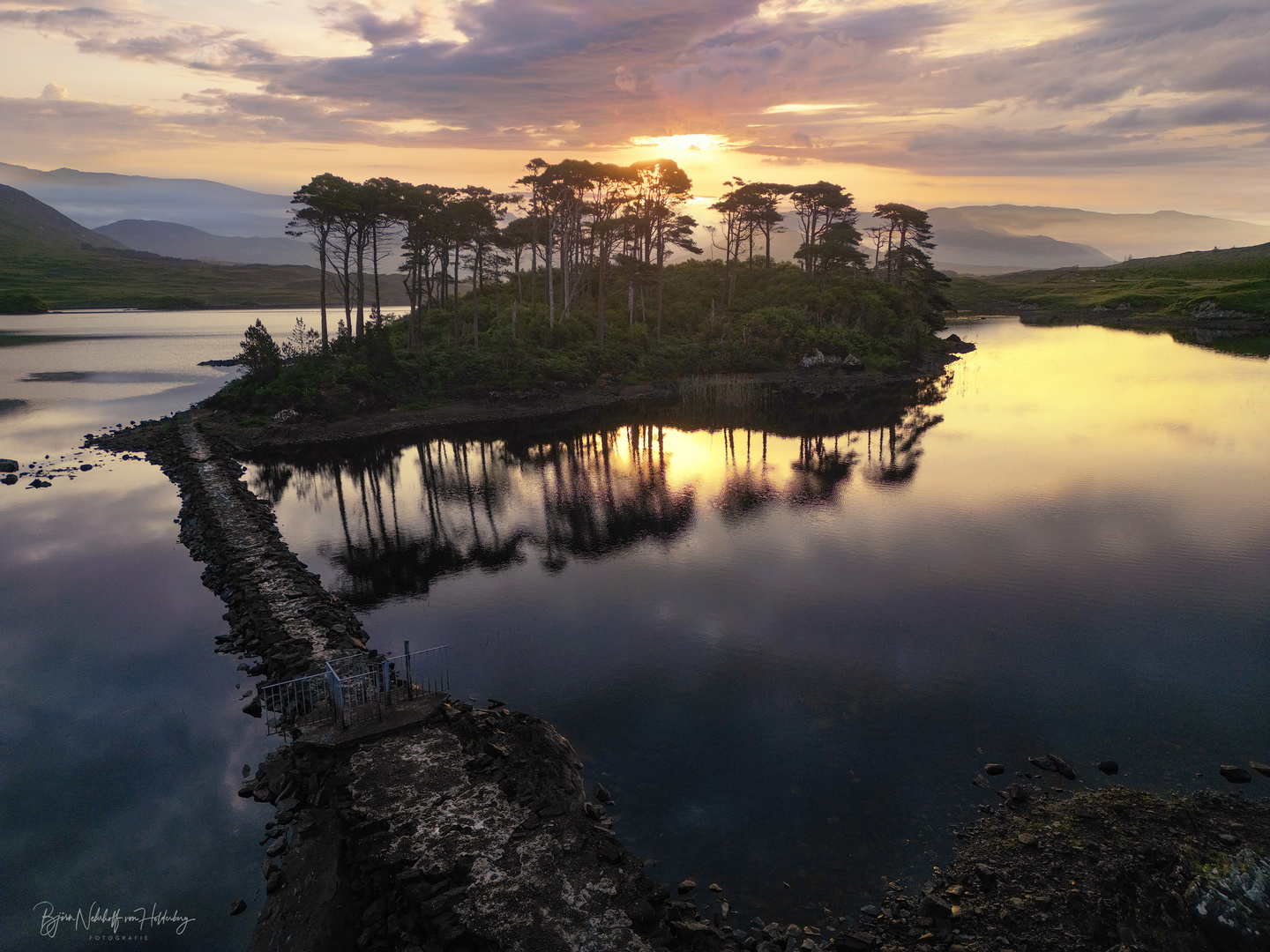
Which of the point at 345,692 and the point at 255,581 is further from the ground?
the point at 255,581

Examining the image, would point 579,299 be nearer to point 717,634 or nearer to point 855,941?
point 717,634

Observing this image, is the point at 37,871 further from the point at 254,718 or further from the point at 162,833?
the point at 254,718

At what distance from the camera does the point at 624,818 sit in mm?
18531

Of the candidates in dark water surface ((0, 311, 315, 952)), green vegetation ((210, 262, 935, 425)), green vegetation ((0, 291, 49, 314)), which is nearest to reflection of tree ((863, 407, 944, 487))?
green vegetation ((210, 262, 935, 425))

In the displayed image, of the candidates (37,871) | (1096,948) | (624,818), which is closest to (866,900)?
(1096,948)

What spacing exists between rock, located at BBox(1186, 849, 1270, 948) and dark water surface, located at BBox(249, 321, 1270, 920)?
503 cm

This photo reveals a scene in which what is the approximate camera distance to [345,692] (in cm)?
2181

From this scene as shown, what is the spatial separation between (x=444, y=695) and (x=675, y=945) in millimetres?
10580

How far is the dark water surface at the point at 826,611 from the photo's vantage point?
19.2 meters

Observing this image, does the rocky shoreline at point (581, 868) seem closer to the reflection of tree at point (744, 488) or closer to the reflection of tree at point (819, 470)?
the reflection of tree at point (744, 488)

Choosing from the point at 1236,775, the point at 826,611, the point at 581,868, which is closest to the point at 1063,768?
the point at 1236,775

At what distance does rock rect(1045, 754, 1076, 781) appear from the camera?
19.4 m

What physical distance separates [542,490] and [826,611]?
75.9 feet

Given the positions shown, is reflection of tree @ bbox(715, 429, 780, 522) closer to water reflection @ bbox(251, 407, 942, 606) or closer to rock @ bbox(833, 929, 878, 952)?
water reflection @ bbox(251, 407, 942, 606)
